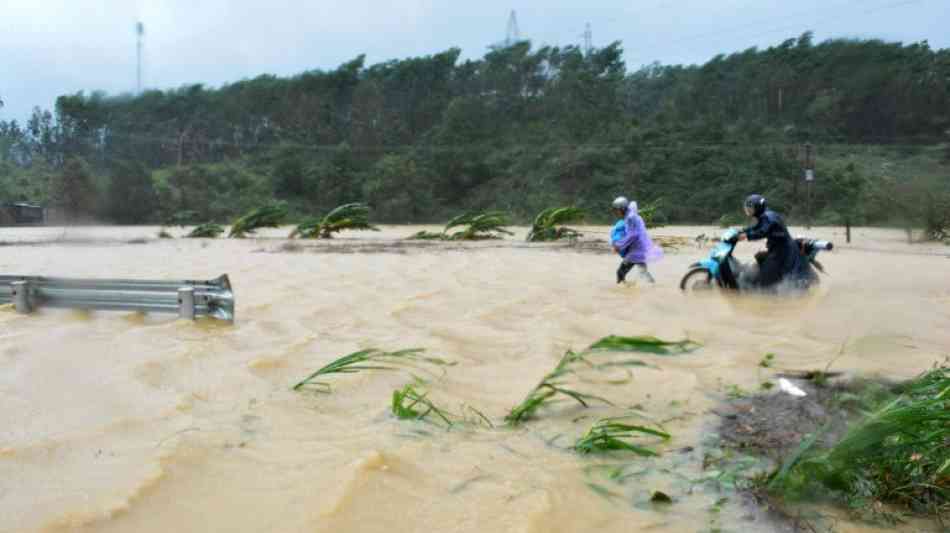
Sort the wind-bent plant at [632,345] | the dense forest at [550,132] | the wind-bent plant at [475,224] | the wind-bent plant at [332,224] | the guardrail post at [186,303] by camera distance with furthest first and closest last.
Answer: the dense forest at [550,132] < the wind-bent plant at [332,224] < the wind-bent plant at [475,224] < the guardrail post at [186,303] < the wind-bent plant at [632,345]

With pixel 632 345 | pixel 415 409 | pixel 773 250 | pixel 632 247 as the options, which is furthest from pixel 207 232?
pixel 415 409

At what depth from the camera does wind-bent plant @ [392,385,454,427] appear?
125 inches

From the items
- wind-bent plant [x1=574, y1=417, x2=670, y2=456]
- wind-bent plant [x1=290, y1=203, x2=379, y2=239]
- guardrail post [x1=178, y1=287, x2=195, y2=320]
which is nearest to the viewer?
wind-bent plant [x1=574, y1=417, x2=670, y2=456]

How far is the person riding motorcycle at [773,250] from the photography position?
759 cm

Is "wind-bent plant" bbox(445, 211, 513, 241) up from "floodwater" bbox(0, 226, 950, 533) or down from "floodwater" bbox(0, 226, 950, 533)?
up

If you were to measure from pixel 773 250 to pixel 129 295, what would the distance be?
583 centimetres

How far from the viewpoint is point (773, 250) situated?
7688 millimetres

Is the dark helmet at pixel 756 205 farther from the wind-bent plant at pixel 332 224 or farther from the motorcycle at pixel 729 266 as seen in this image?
the wind-bent plant at pixel 332 224

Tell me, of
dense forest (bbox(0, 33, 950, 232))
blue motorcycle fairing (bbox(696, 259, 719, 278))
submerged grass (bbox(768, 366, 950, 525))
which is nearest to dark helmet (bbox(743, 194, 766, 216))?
blue motorcycle fairing (bbox(696, 259, 719, 278))

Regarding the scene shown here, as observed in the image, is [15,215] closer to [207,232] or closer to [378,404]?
[207,232]

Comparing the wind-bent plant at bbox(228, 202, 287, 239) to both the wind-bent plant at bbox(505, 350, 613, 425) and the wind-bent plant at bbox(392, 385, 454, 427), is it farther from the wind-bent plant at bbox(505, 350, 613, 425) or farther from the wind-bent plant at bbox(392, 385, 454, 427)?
the wind-bent plant at bbox(505, 350, 613, 425)

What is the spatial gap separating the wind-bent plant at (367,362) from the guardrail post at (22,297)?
311cm

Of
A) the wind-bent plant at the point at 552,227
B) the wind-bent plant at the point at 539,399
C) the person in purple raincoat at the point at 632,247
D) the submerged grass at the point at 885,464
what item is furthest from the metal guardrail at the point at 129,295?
the wind-bent plant at the point at 552,227

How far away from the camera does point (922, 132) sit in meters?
43.9
